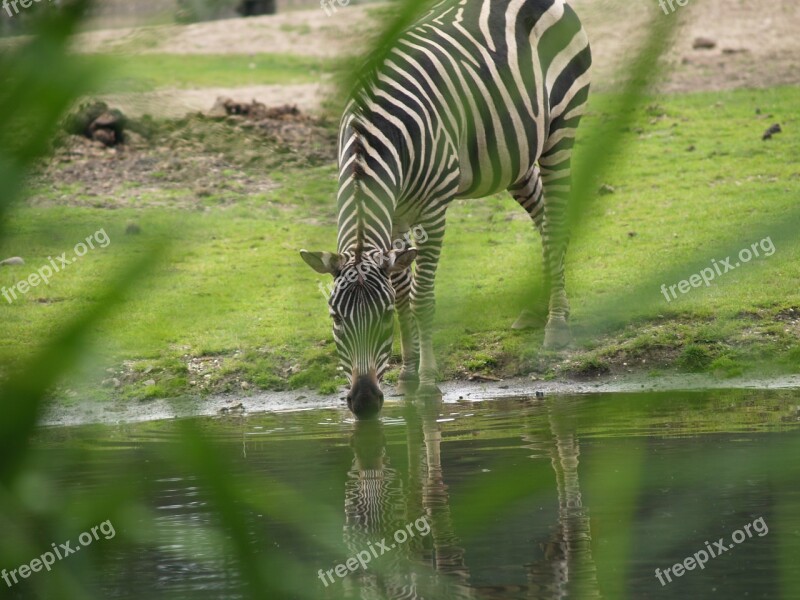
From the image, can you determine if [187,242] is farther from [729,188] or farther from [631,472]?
[729,188]

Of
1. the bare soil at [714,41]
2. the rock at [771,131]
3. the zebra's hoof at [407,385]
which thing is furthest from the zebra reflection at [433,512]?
the rock at [771,131]

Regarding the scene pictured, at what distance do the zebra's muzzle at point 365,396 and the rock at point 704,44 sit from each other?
1557cm

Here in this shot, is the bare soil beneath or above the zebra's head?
A: beneath

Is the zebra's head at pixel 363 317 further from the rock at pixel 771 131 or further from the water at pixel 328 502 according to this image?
the rock at pixel 771 131

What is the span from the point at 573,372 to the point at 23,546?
8.57 m

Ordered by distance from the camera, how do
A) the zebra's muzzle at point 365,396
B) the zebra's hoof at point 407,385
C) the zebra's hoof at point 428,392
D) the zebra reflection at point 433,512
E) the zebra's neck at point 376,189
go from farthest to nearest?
the zebra's hoof at point 407,385 < the zebra's hoof at point 428,392 < the zebra's muzzle at point 365,396 < the zebra's neck at point 376,189 < the zebra reflection at point 433,512

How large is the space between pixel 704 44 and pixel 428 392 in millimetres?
14079

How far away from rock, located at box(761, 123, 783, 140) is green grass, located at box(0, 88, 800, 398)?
143 mm

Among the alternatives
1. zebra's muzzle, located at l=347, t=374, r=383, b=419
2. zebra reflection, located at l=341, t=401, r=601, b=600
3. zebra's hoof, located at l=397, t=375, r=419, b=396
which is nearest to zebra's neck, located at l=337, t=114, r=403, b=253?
zebra's muzzle, located at l=347, t=374, r=383, b=419

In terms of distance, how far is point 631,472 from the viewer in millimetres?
763

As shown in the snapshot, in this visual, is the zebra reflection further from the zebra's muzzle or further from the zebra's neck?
the zebra's neck

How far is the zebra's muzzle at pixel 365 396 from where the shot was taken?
6.73 meters

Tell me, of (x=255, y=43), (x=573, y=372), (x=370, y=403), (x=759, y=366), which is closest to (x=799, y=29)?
(x=255, y=43)

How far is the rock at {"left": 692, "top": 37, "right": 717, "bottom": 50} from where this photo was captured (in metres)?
20.8
